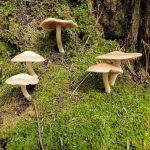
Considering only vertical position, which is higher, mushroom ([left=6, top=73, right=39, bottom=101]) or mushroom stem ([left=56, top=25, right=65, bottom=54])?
mushroom stem ([left=56, top=25, right=65, bottom=54])

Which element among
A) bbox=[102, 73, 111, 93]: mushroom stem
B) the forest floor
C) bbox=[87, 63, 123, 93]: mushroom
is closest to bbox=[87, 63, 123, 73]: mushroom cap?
bbox=[87, 63, 123, 93]: mushroom

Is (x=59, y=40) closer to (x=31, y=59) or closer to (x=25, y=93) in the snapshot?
(x=31, y=59)

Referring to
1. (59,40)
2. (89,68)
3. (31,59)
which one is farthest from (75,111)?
(59,40)

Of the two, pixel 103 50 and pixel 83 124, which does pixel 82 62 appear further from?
pixel 83 124

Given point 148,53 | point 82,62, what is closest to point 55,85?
point 82,62

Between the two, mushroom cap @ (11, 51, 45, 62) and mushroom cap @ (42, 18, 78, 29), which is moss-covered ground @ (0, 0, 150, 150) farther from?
mushroom cap @ (11, 51, 45, 62)
